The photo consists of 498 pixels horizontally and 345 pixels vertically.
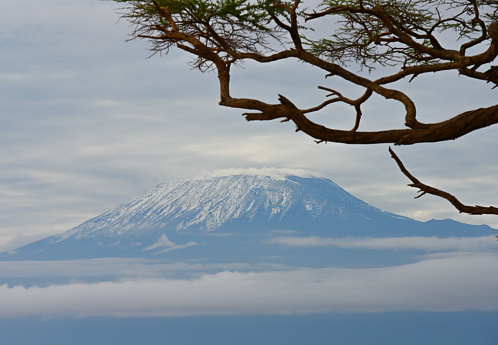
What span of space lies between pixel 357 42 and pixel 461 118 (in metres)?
3.04

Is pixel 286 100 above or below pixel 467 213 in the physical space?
above

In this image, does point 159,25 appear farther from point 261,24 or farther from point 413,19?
point 413,19

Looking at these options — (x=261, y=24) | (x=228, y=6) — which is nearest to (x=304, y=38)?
(x=261, y=24)

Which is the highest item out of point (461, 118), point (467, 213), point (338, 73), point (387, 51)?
point (387, 51)

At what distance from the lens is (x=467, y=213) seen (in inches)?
371

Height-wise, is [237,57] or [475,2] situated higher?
[475,2]

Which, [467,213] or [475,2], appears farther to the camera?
[475,2]

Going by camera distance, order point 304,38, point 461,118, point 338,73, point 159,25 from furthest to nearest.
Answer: point 304,38 < point 159,25 < point 338,73 < point 461,118

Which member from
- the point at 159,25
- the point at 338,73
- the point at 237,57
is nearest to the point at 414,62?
the point at 338,73

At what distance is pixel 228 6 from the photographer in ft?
34.0

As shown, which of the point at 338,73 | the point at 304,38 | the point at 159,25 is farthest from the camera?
the point at 304,38

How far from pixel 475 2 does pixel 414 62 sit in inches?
67.3

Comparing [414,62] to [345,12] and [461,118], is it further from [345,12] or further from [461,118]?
[461,118]

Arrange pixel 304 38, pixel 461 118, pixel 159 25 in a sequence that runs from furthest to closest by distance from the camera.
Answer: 1. pixel 304 38
2. pixel 159 25
3. pixel 461 118
